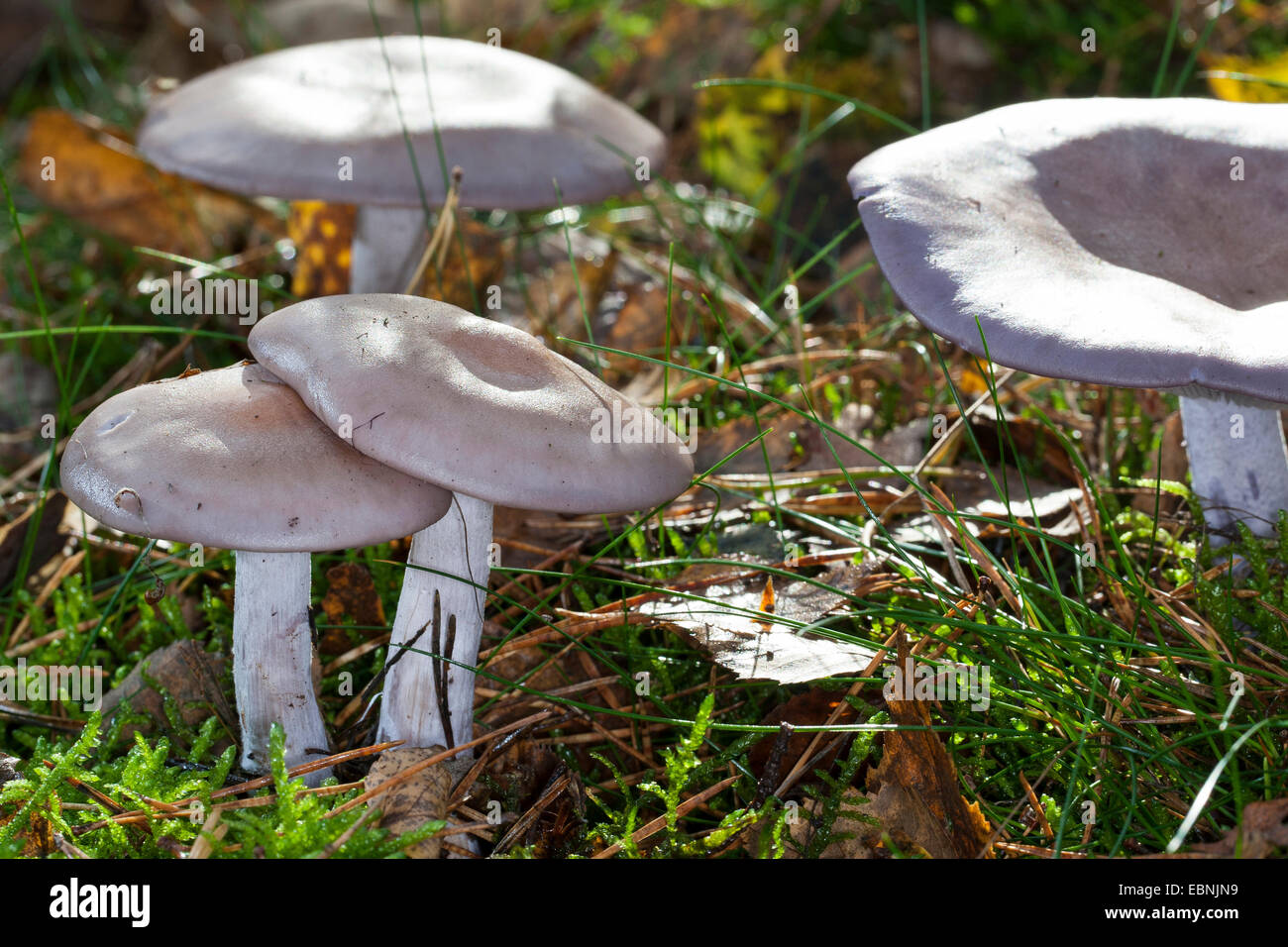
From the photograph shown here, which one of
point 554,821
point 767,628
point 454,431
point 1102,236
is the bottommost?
point 554,821

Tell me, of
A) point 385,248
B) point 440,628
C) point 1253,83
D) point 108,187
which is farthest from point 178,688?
point 1253,83

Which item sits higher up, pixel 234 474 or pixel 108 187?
pixel 108 187

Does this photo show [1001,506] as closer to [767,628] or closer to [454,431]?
[767,628]

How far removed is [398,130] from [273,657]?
1439 mm

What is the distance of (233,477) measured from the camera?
1.67 m

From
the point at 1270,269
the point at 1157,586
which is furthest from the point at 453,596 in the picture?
the point at 1270,269

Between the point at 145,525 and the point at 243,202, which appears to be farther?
the point at 243,202

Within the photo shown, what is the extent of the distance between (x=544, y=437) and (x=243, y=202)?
3.31 m

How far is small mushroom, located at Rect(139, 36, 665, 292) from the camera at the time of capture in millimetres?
2715

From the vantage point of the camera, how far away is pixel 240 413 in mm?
1787

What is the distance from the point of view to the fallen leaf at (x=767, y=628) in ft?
6.60

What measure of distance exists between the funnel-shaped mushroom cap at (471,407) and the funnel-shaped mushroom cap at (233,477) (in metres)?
0.09

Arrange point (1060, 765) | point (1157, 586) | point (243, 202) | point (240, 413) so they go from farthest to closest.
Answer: point (243, 202)
point (1157, 586)
point (1060, 765)
point (240, 413)
